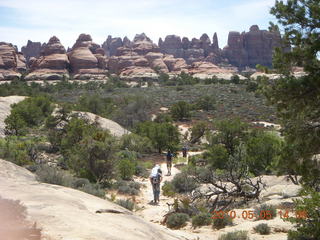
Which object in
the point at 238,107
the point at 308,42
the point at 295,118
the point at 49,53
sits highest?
the point at 49,53

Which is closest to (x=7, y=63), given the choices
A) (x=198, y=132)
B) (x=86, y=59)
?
(x=86, y=59)

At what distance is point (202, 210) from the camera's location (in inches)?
379

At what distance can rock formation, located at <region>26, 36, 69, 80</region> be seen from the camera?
10031cm

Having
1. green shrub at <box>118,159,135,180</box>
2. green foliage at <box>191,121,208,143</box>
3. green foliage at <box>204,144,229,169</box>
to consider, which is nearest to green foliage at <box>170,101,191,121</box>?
green foliage at <box>191,121,208,143</box>

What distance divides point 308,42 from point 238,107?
135ft

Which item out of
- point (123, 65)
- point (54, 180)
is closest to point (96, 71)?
point (123, 65)

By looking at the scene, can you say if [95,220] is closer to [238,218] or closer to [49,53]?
[238,218]

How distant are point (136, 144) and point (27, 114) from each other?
10.9 metres

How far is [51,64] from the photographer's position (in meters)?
105

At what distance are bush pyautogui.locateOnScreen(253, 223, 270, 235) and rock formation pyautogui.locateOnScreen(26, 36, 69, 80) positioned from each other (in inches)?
3792

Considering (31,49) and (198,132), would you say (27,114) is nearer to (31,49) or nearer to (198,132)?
(198,132)

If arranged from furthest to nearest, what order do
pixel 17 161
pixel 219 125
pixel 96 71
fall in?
pixel 96 71 < pixel 219 125 < pixel 17 161

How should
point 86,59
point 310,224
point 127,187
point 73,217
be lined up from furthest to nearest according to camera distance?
point 86,59 < point 127,187 < point 310,224 < point 73,217

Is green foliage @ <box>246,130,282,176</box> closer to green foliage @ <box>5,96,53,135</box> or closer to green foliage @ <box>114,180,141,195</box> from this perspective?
green foliage @ <box>114,180,141,195</box>
